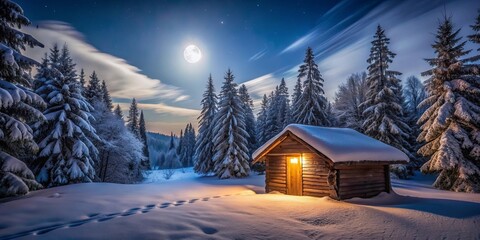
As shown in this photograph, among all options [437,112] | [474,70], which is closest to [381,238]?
[437,112]

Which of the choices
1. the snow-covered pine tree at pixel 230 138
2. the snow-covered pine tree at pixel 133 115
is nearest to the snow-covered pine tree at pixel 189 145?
the snow-covered pine tree at pixel 133 115

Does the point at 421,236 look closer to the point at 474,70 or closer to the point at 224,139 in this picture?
the point at 474,70

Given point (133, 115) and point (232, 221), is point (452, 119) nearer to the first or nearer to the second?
point (232, 221)

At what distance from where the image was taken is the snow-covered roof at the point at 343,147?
1203 centimetres

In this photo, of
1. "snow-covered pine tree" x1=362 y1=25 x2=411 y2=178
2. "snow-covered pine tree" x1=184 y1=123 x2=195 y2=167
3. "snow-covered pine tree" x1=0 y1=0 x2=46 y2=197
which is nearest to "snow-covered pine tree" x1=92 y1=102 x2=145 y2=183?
"snow-covered pine tree" x1=0 y1=0 x2=46 y2=197

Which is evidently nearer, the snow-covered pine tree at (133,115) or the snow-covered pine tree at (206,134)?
the snow-covered pine tree at (206,134)

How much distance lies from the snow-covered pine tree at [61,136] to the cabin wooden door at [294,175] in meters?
14.2

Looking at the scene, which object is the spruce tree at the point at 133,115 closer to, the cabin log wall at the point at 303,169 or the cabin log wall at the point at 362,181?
the cabin log wall at the point at 303,169

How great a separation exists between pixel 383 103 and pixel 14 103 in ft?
86.7

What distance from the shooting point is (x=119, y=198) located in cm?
1184

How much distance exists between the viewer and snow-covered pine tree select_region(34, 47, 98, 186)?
1662 cm

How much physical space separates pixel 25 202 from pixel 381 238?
1282cm

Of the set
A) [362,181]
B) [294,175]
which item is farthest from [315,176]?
[362,181]

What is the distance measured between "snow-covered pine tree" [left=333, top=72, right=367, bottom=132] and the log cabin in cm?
1584
